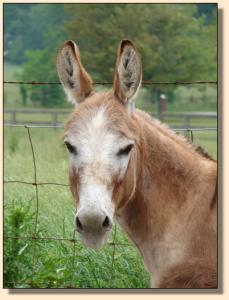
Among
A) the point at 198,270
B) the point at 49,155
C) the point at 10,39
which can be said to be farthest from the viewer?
the point at 10,39

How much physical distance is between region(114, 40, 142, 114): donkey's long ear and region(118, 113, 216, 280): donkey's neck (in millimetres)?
209

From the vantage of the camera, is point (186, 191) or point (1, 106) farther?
point (1, 106)

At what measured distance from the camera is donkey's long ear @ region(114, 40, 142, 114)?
12.2ft

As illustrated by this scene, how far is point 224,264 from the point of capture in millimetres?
4086

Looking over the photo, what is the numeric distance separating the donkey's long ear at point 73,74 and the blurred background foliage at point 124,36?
1895 centimetres

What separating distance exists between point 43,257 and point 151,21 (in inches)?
941

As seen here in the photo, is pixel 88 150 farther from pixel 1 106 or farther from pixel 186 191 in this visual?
pixel 1 106

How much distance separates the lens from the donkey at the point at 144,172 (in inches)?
144

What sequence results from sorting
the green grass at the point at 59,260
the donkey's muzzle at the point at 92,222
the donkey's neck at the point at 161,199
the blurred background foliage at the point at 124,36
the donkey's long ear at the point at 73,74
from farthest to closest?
the blurred background foliage at the point at 124,36
the green grass at the point at 59,260
the donkey's neck at the point at 161,199
the donkey's long ear at the point at 73,74
the donkey's muzzle at the point at 92,222

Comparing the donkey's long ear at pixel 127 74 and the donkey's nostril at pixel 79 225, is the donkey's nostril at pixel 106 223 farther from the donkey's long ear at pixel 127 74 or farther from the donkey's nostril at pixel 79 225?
the donkey's long ear at pixel 127 74

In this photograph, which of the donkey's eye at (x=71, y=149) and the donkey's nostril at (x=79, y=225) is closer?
the donkey's nostril at (x=79, y=225)

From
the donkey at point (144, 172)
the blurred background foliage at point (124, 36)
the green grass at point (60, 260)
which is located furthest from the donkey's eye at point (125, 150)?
the blurred background foliage at point (124, 36)

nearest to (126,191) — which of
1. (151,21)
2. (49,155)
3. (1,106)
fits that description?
(1,106)

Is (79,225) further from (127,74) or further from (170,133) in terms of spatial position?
(170,133)
